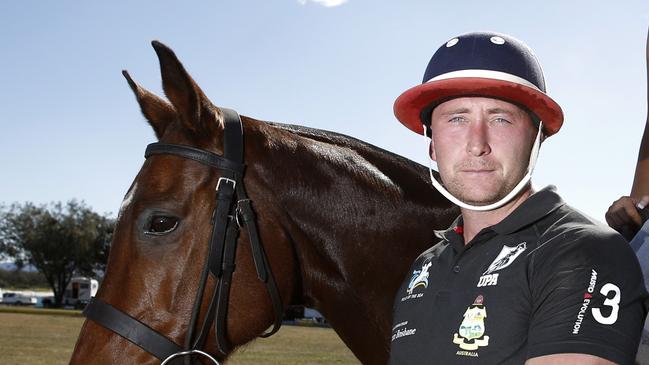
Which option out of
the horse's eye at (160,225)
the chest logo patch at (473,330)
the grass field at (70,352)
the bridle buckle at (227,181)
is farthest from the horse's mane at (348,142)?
the grass field at (70,352)

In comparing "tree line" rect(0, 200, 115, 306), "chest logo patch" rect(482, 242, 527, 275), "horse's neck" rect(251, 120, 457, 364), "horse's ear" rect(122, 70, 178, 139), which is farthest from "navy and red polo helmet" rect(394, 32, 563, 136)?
"tree line" rect(0, 200, 115, 306)

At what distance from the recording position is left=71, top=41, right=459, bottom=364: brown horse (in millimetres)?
3295

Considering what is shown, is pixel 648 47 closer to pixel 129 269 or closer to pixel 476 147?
pixel 476 147

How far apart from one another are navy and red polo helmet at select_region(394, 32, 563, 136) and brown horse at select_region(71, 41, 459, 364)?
1.22 meters

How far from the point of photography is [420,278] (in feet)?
8.23

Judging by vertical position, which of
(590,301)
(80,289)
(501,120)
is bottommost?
(80,289)

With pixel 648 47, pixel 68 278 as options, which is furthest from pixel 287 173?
pixel 68 278

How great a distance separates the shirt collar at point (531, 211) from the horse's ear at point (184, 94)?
5.96 feet

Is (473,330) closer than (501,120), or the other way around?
(473,330)

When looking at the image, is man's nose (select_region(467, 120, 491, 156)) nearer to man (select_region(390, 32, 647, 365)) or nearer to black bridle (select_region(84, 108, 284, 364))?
man (select_region(390, 32, 647, 365))


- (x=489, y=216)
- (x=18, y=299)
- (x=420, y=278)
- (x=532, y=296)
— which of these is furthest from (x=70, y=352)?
(x=18, y=299)

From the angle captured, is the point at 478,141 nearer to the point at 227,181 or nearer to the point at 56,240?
the point at 227,181

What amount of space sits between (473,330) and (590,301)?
0.36m

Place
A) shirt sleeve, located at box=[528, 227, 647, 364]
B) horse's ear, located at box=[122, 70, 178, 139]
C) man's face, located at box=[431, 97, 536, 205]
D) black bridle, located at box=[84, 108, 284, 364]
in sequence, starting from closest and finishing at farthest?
shirt sleeve, located at box=[528, 227, 647, 364], man's face, located at box=[431, 97, 536, 205], black bridle, located at box=[84, 108, 284, 364], horse's ear, located at box=[122, 70, 178, 139]
